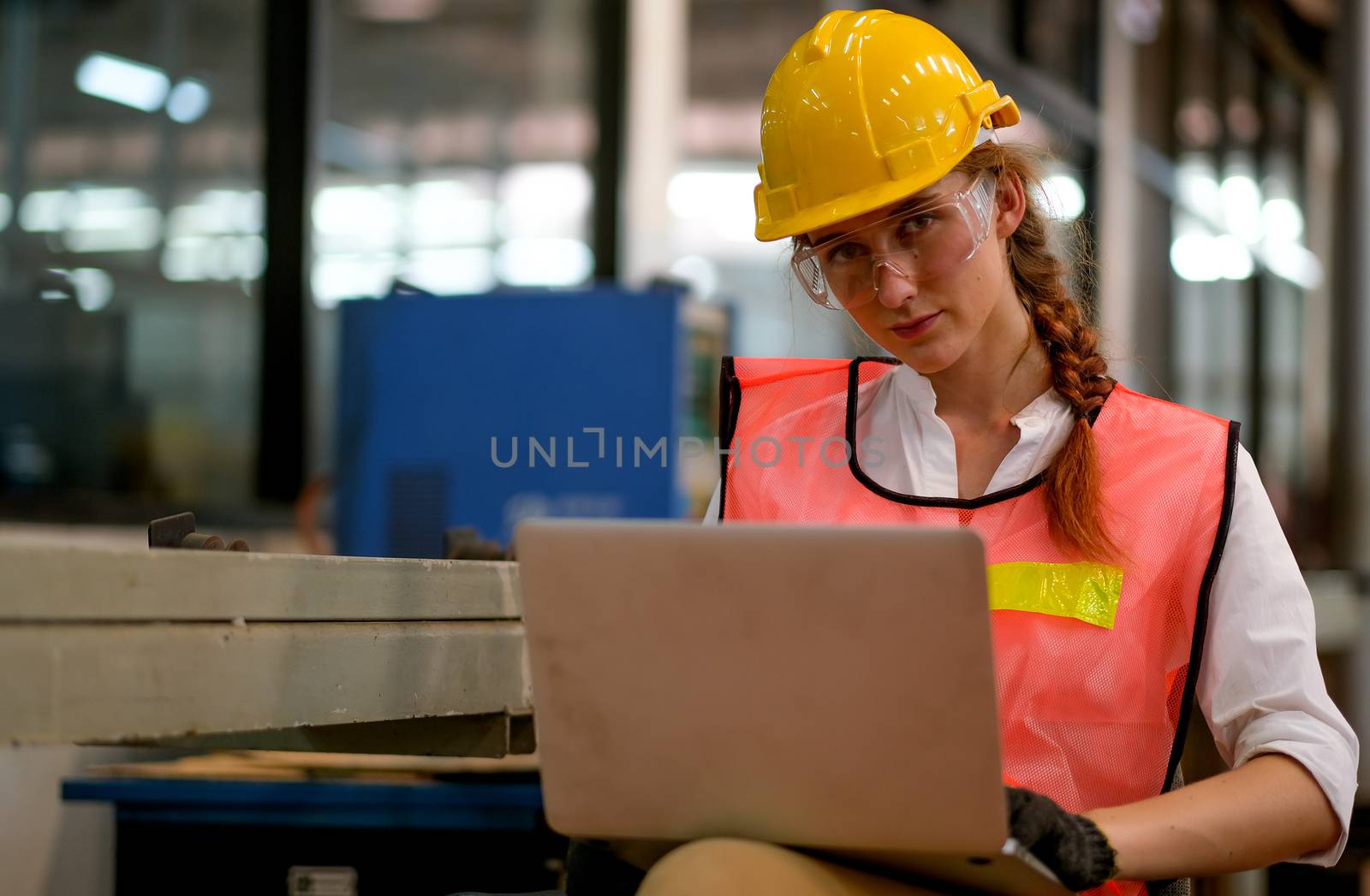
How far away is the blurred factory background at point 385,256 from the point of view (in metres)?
2.36

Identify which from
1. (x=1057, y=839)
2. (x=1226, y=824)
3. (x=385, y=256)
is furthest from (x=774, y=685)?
(x=385, y=256)

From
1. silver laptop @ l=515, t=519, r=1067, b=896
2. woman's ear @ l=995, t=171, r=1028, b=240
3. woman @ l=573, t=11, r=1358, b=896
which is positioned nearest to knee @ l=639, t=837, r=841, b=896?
silver laptop @ l=515, t=519, r=1067, b=896

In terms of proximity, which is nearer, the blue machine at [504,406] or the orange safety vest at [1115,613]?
the orange safety vest at [1115,613]

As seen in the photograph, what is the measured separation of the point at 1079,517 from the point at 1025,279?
29 centimetres

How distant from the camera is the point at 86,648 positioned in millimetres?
775

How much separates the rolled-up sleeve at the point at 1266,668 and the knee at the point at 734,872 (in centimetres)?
41

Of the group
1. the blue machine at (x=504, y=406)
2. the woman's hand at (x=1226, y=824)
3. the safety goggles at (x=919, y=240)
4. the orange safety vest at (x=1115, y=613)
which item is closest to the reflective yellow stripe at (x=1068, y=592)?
the orange safety vest at (x=1115, y=613)

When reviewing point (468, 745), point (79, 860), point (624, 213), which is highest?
point (624, 213)

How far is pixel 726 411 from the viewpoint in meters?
1.40

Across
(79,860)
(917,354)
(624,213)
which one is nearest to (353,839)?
(79,860)

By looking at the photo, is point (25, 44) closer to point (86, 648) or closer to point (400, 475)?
point (400, 475)

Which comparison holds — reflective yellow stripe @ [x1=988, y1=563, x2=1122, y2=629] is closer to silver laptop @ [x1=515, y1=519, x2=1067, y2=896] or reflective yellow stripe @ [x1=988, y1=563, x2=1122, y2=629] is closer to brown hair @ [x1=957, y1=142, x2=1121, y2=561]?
brown hair @ [x1=957, y1=142, x2=1121, y2=561]

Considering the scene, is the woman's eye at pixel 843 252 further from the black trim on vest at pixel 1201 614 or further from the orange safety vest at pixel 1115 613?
the black trim on vest at pixel 1201 614

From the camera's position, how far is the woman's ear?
131 cm
